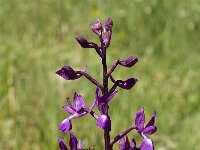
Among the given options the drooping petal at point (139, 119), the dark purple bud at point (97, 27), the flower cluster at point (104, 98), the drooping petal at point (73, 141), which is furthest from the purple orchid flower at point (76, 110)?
the dark purple bud at point (97, 27)

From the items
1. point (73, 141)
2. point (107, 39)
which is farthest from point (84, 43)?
point (73, 141)

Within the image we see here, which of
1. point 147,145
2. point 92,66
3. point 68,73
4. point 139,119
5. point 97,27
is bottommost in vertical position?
point 147,145

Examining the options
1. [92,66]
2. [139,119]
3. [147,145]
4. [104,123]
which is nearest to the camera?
[104,123]

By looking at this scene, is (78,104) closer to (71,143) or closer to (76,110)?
(76,110)

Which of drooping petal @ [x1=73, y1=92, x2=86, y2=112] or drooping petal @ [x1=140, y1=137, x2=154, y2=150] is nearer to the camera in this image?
drooping petal @ [x1=140, y1=137, x2=154, y2=150]

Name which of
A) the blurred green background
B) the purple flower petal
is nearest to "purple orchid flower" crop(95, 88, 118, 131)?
the purple flower petal

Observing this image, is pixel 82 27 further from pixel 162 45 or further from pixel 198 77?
pixel 198 77

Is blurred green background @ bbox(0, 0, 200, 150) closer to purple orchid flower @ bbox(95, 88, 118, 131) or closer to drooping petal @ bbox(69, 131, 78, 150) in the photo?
drooping petal @ bbox(69, 131, 78, 150)

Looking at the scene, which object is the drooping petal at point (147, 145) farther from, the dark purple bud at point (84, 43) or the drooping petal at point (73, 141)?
the dark purple bud at point (84, 43)
